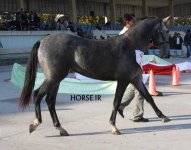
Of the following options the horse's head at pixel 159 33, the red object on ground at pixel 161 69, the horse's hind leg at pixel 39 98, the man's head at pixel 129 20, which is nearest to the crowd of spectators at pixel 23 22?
the red object on ground at pixel 161 69

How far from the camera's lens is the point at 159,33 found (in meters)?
7.09

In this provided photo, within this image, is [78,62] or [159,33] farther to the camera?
[159,33]

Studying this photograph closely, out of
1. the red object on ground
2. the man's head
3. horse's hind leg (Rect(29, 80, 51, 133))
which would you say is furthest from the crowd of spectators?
horse's hind leg (Rect(29, 80, 51, 133))

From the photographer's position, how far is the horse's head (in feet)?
23.2

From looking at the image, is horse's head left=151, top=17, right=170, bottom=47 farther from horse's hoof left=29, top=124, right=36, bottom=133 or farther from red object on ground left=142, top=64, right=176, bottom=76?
red object on ground left=142, top=64, right=176, bottom=76

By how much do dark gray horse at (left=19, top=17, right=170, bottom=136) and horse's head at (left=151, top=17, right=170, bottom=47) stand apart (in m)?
0.32

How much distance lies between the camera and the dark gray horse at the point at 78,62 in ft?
21.5

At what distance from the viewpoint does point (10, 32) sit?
27.1 meters

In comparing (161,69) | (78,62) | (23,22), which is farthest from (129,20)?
(23,22)

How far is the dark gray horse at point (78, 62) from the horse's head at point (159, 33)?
317 mm

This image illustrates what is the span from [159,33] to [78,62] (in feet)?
4.86

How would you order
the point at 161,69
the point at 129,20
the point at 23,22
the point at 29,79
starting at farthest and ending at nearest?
the point at 23,22 → the point at 161,69 → the point at 129,20 → the point at 29,79

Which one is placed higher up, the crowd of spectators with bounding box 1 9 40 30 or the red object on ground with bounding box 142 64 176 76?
the crowd of spectators with bounding box 1 9 40 30

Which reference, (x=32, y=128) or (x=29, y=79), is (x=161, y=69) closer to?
(x=29, y=79)
